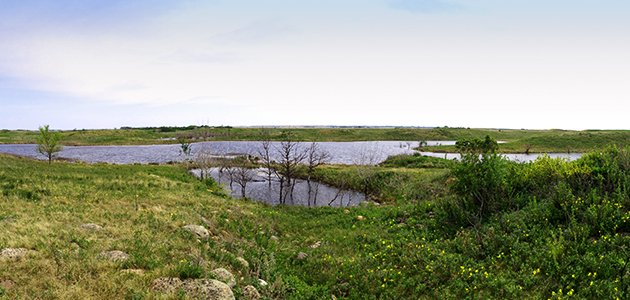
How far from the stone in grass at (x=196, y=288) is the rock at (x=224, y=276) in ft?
2.07

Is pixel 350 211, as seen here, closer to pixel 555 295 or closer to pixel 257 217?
pixel 257 217

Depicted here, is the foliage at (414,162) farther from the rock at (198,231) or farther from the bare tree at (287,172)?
the rock at (198,231)

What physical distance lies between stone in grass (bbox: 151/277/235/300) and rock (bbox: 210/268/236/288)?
630 millimetres

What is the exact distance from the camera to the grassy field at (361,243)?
9566 millimetres

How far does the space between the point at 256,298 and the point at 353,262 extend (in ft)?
15.1

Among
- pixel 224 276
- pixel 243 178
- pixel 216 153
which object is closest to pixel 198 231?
pixel 224 276

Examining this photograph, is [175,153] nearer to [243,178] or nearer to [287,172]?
[243,178]

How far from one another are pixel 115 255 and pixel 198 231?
4366mm

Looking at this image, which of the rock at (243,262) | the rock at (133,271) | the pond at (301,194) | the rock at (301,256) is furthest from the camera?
the pond at (301,194)

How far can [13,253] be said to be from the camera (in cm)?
962

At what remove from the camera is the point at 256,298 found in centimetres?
984

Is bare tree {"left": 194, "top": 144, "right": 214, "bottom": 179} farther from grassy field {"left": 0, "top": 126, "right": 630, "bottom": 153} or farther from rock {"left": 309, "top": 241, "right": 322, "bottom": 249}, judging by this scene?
grassy field {"left": 0, "top": 126, "right": 630, "bottom": 153}

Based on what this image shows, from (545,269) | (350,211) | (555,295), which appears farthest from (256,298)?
(350,211)

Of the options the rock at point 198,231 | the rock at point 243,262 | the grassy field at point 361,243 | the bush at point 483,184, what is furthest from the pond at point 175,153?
the rock at point 243,262
